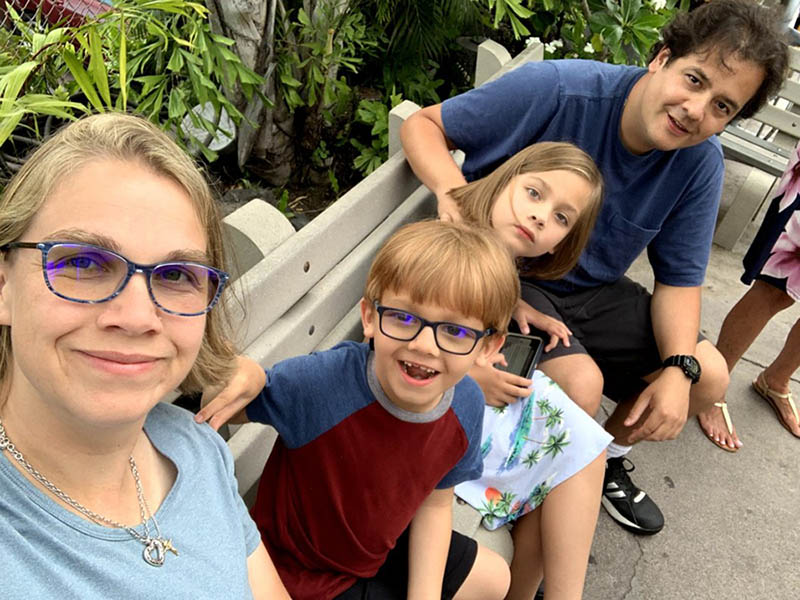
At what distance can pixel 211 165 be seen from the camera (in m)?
3.34

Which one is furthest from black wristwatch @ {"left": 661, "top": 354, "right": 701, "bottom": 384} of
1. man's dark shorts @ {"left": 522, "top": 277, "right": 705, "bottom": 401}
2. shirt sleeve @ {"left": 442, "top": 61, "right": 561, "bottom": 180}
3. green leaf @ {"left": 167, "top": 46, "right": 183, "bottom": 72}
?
green leaf @ {"left": 167, "top": 46, "right": 183, "bottom": 72}

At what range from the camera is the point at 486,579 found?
1.81 metres

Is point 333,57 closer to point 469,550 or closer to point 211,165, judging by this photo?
point 211,165

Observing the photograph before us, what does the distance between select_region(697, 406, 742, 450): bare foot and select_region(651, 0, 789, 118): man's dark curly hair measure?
1.61 m

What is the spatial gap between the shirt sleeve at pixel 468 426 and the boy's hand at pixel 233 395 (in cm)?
47

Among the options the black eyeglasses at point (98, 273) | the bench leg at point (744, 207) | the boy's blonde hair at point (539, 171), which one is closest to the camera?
the black eyeglasses at point (98, 273)

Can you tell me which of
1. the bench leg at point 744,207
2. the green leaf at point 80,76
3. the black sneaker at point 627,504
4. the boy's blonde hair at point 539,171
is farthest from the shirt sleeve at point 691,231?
the bench leg at point 744,207

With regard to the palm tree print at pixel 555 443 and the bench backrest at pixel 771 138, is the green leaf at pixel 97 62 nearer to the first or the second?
the palm tree print at pixel 555 443

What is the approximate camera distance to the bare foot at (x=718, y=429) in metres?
3.18

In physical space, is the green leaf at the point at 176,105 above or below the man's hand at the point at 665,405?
above

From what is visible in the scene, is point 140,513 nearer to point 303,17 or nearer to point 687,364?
point 687,364

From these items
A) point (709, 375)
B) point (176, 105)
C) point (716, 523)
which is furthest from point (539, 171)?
point (716, 523)

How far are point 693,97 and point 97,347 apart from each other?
189 cm

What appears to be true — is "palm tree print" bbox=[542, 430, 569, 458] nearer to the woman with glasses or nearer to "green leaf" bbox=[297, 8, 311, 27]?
the woman with glasses
